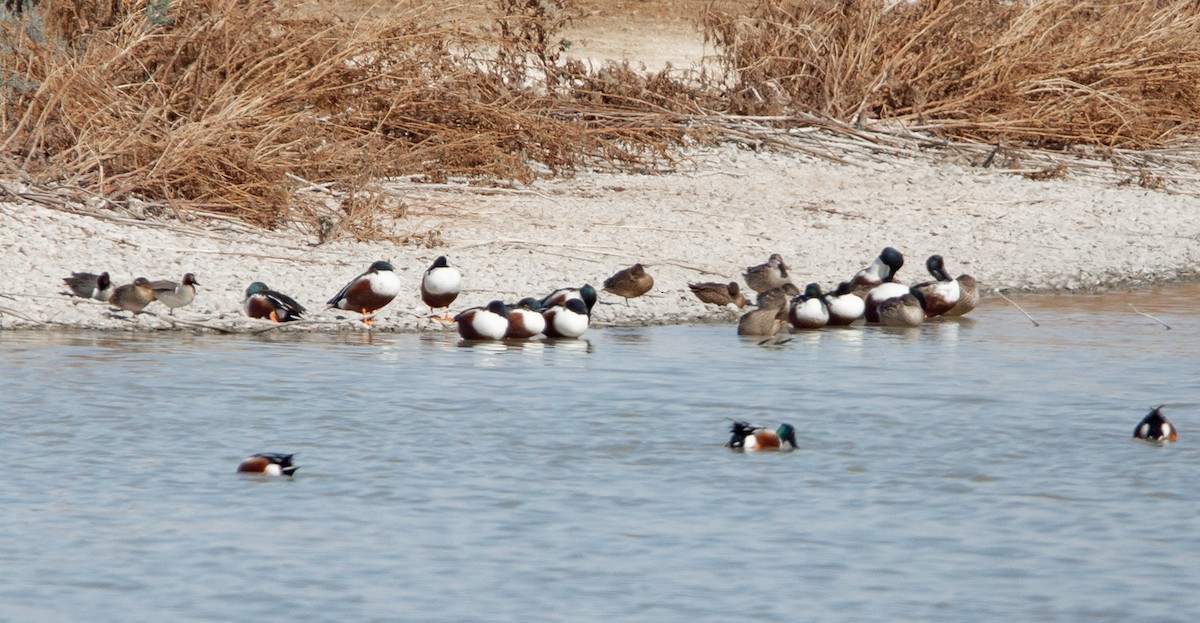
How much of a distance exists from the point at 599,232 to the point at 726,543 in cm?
837

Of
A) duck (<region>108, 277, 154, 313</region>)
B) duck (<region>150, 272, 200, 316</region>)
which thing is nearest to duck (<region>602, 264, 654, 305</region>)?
duck (<region>150, 272, 200, 316</region>)

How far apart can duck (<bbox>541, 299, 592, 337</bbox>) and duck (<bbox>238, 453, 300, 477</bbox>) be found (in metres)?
4.10

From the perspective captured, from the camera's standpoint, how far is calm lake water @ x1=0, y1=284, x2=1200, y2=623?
241 inches

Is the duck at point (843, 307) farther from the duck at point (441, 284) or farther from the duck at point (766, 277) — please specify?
the duck at point (441, 284)

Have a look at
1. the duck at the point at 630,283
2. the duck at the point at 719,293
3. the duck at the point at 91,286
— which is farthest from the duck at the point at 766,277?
the duck at the point at 91,286

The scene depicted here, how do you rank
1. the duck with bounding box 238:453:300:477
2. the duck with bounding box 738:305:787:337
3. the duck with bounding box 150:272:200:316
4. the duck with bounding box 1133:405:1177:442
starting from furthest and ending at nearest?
the duck with bounding box 738:305:787:337 → the duck with bounding box 150:272:200:316 → the duck with bounding box 1133:405:1177:442 → the duck with bounding box 238:453:300:477

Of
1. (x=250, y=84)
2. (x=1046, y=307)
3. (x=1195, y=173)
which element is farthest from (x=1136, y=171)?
(x=250, y=84)

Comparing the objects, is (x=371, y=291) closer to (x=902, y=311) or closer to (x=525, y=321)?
(x=525, y=321)

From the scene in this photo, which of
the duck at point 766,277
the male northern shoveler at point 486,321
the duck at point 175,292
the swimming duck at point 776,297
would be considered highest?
the duck at point 766,277

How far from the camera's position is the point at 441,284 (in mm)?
12000

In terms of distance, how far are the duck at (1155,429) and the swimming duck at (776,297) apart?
13.0ft

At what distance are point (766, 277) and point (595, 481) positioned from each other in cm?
578

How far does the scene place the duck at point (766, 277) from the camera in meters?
13.4

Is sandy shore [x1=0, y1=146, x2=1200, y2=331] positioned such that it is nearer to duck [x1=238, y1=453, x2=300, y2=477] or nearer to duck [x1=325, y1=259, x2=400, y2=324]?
duck [x1=325, y1=259, x2=400, y2=324]
